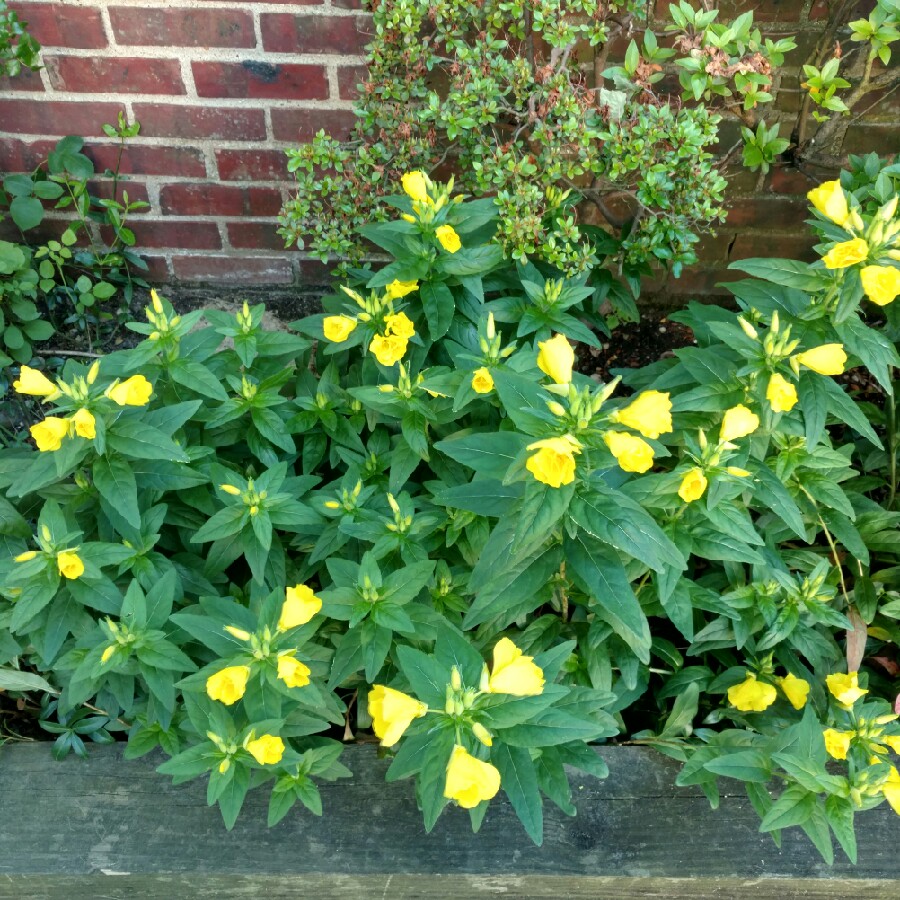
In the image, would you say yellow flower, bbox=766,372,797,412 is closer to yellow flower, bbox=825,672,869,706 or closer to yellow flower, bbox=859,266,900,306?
yellow flower, bbox=859,266,900,306

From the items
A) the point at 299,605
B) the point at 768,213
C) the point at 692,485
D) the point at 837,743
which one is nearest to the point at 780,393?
the point at 692,485

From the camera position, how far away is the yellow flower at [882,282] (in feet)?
4.24

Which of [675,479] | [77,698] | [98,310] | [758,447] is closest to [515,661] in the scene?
[675,479]

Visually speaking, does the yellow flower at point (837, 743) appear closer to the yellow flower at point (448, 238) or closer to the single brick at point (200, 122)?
the yellow flower at point (448, 238)

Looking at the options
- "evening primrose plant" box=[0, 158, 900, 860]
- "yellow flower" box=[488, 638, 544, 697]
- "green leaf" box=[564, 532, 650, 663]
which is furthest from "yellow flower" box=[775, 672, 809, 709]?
"yellow flower" box=[488, 638, 544, 697]

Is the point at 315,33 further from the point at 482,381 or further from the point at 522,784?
the point at 522,784

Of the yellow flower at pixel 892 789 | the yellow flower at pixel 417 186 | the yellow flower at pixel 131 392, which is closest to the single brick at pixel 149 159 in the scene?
the yellow flower at pixel 417 186

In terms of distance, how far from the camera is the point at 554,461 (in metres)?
1.12

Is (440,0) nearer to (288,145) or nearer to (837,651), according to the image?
(288,145)

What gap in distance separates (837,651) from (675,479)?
695 millimetres

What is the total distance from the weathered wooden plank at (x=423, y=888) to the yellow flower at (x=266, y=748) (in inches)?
15.6

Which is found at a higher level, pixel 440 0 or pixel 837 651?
pixel 440 0

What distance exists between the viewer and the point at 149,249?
2662mm

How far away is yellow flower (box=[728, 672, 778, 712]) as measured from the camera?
1652 mm
